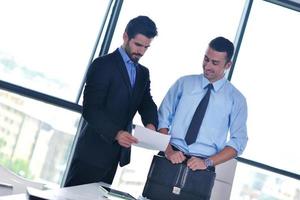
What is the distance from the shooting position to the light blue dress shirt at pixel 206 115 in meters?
Answer: 3.22

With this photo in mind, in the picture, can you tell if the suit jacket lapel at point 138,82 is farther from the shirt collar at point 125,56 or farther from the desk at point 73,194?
the desk at point 73,194

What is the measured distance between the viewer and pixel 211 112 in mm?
3264

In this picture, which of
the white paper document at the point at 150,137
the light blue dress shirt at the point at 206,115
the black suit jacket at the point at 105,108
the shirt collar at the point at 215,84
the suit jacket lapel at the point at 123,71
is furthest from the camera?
the shirt collar at the point at 215,84

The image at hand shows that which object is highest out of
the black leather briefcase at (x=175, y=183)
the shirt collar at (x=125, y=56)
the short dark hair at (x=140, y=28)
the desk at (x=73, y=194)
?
the short dark hair at (x=140, y=28)

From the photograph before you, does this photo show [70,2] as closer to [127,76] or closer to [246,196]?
[127,76]

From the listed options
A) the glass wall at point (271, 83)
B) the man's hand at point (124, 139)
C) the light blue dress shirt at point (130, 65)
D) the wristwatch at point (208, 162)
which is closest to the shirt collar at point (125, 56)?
the light blue dress shirt at point (130, 65)

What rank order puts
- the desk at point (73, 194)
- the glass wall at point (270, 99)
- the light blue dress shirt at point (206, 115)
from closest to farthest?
the desk at point (73, 194)
the light blue dress shirt at point (206, 115)
the glass wall at point (270, 99)

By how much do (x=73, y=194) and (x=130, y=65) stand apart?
51.0 inches

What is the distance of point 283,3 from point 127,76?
8.12ft

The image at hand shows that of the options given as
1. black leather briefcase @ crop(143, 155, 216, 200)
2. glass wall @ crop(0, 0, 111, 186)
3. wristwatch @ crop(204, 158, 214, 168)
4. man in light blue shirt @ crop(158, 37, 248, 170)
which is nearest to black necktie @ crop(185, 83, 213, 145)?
man in light blue shirt @ crop(158, 37, 248, 170)

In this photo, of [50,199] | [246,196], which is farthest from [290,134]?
[50,199]

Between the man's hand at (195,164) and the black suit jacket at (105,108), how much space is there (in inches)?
17.5

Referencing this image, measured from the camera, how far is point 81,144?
9.98ft

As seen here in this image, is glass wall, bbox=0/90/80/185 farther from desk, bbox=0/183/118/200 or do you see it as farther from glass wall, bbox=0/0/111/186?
desk, bbox=0/183/118/200
